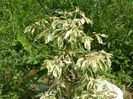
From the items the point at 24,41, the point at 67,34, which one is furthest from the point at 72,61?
the point at 24,41

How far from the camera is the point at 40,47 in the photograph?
5.86 m

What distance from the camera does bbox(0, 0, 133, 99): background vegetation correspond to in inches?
209

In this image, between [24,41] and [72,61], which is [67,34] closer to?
[72,61]

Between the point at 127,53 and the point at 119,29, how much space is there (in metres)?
0.31

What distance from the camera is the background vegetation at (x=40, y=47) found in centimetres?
531

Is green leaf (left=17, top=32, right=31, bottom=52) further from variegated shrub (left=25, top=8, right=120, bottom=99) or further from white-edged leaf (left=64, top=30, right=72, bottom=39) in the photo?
white-edged leaf (left=64, top=30, right=72, bottom=39)

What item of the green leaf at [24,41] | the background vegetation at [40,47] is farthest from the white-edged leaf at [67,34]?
the green leaf at [24,41]

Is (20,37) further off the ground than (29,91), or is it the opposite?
(20,37)

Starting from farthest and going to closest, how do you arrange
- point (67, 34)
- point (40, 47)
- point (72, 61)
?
point (40, 47) < point (72, 61) < point (67, 34)

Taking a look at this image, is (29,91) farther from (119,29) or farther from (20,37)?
(119,29)

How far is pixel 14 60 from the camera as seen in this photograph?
18.4 ft

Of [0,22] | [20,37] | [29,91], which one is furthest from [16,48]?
[29,91]

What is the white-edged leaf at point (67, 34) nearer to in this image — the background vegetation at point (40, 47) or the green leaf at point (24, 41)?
the background vegetation at point (40, 47)

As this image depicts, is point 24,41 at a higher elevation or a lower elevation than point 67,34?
lower
